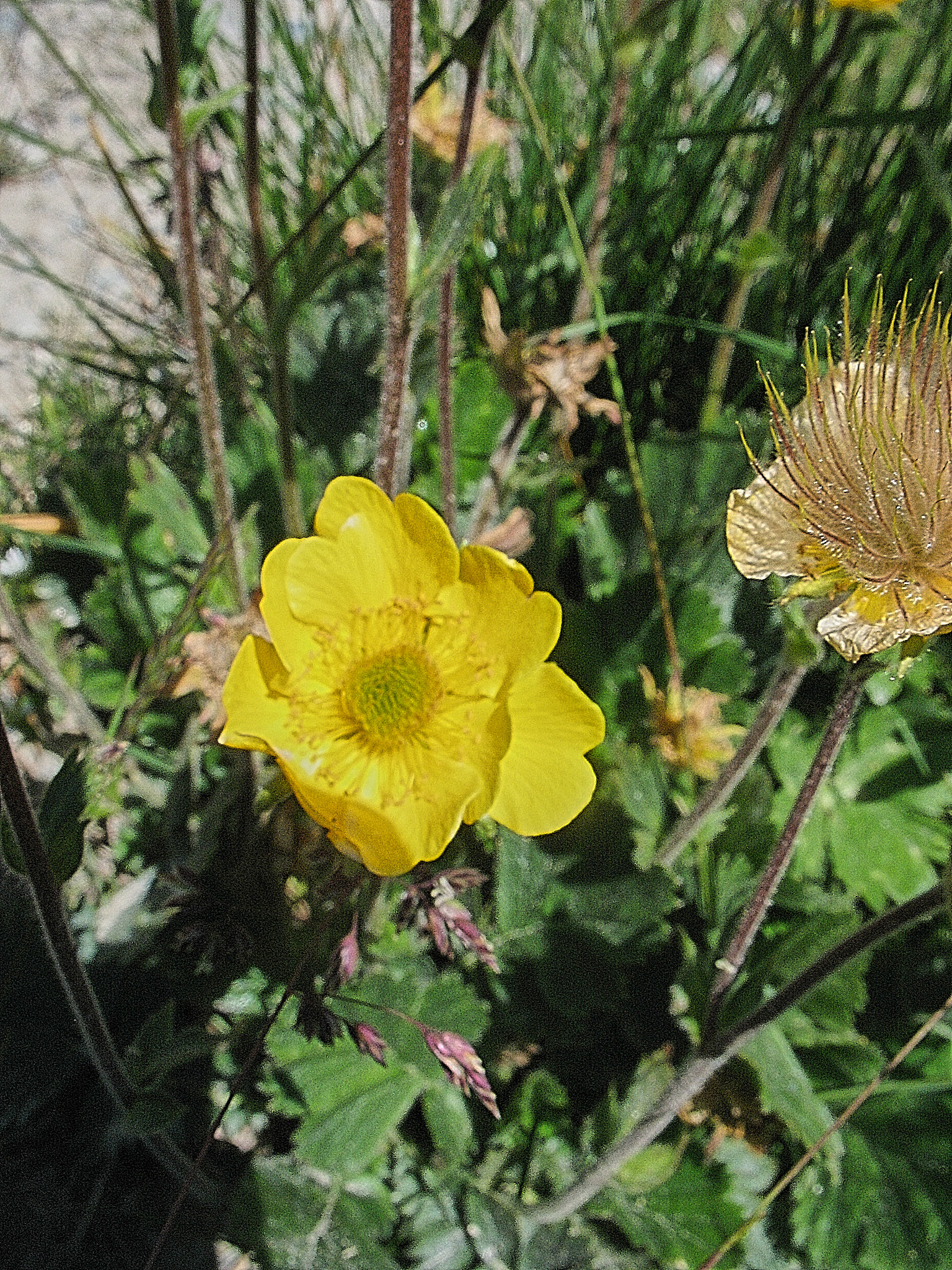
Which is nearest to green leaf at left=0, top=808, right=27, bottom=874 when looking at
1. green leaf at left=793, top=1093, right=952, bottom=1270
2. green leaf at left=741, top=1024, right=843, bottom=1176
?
green leaf at left=741, top=1024, right=843, bottom=1176

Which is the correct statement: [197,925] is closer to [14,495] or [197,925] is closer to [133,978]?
[133,978]

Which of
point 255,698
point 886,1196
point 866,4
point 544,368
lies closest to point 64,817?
point 255,698

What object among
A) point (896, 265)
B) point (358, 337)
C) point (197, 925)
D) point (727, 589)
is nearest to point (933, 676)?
point (727, 589)

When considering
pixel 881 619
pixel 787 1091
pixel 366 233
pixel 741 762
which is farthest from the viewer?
pixel 366 233

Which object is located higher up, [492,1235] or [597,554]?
[597,554]

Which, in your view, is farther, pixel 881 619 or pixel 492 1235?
pixel 492 1235

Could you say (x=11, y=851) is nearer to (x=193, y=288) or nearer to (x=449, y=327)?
(x=193, y=288)

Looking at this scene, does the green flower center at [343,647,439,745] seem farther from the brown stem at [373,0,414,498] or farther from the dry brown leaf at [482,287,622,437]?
the dry brown leaf at [482,287,622,437]

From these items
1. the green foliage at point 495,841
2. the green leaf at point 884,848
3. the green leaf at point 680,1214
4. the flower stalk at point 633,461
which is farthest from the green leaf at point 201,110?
the green leaf at point 680,1214
